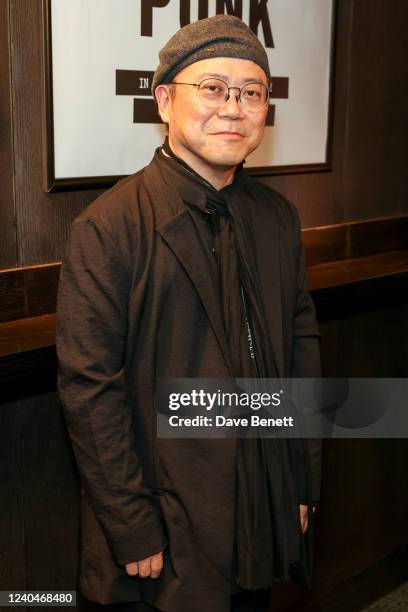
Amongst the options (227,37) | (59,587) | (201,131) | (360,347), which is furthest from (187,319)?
(360,347)

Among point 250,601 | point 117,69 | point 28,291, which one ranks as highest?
point 117,69

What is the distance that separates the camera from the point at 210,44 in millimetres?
1545

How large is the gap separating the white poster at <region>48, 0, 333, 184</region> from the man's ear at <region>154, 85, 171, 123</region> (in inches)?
12.9

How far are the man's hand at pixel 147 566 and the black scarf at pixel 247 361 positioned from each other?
0.49ft

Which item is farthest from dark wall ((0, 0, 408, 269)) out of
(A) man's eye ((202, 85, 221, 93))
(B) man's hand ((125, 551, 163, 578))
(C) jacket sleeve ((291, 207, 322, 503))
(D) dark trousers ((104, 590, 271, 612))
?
(D) dark trousers ((104, 590, 271, 612))

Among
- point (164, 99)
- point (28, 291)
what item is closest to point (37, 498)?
point (28, 291)

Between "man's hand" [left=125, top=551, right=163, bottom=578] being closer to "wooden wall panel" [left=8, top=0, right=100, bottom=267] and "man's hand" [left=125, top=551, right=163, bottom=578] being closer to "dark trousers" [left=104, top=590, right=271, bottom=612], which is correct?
"dark trousers" [left=104, top=590, right=271, bottom=612]

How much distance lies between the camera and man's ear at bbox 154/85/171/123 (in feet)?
5.33

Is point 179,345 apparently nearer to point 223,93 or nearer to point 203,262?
point 203,262

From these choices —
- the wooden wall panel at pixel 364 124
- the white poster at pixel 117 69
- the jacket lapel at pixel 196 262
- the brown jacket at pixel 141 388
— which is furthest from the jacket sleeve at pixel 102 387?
the wooden wall panel at pixel 364 124

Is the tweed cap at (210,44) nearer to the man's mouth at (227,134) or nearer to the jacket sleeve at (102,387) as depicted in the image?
the man's mouth at (227,134)

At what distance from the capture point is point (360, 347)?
2.78 meters

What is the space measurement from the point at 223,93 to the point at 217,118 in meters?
0.05

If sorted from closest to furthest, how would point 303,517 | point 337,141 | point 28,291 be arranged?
point 303,517, point 28,291, point 337,141
